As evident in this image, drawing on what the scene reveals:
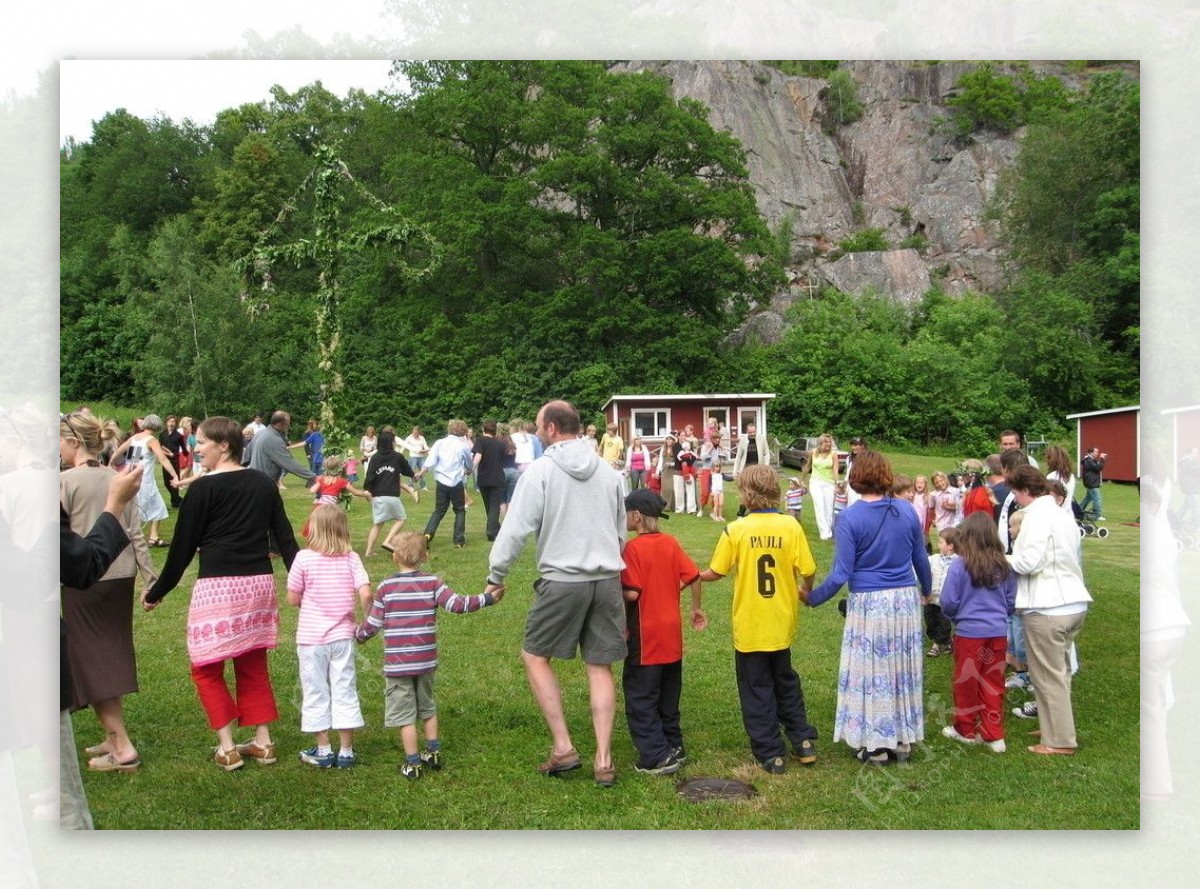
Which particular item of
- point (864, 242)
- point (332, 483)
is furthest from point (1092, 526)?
point (864, 242)

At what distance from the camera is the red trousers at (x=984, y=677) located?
6.12m

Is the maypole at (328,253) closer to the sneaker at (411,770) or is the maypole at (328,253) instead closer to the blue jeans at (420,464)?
the sneaker at (411,770)

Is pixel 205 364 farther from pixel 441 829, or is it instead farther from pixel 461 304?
pixel 461 304

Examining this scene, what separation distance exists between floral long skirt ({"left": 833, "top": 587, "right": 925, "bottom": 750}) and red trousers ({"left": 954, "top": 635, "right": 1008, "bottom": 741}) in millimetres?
573

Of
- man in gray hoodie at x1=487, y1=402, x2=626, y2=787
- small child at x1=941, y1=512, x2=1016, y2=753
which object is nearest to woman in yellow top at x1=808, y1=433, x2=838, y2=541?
small child at x1=941, y1=512, x2=1016, y2=753

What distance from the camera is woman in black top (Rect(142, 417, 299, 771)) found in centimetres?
548

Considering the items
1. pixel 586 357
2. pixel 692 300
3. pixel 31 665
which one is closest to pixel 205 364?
pixel 31 665

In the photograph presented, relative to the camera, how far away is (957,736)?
6281 millimetres

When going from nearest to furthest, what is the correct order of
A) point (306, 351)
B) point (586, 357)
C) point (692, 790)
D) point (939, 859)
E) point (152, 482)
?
1. point (939, 859)
2. point (692, 790)
3. point (152, 482)
4. point (306, 351)
5. point (586, 357)

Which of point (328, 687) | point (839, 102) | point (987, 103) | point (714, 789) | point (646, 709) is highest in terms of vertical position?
point (839, 102)

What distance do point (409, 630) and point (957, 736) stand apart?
11.3 ft

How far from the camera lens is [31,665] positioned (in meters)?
4.51

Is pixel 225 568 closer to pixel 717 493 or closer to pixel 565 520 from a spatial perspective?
pixel 565 520

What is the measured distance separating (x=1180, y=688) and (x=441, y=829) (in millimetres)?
5207
